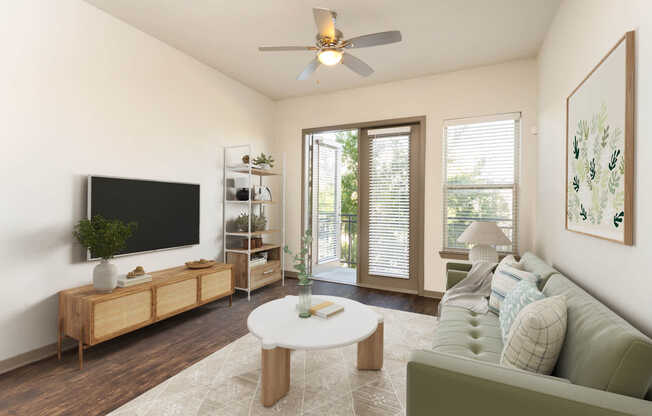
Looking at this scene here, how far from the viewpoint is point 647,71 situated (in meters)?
1.25

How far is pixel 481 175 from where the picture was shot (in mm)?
3816

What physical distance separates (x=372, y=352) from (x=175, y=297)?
1.91m

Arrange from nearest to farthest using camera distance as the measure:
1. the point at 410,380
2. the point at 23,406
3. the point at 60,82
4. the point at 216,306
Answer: the point at 410,380 < the point at 23,406 < the point at 60,82 < the point at 216,306

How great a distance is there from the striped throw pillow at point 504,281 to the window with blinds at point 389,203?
2.06 meters

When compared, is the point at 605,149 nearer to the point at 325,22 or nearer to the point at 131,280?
the point at 325,22

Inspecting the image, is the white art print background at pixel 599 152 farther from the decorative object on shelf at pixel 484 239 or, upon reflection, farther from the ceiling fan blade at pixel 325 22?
the ceiling fan blade at pixel 325 22

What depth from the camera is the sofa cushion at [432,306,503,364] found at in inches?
66.5

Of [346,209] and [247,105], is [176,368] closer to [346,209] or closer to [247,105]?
[247,105]

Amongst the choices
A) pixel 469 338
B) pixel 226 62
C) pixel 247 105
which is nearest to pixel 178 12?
pixel 226 62

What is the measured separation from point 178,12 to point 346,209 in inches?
214

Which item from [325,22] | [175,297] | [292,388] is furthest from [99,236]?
[325,22]

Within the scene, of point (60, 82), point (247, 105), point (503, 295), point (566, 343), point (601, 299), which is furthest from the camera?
point (247, 105)

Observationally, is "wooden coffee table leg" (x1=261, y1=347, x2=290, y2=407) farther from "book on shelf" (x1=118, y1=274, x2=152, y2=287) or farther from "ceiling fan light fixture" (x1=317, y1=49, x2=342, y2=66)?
"ceiling fan light fixture" (x1=317, y1=49, x2=342, y2=66)

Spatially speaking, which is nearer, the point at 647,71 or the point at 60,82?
the point at 647,71
